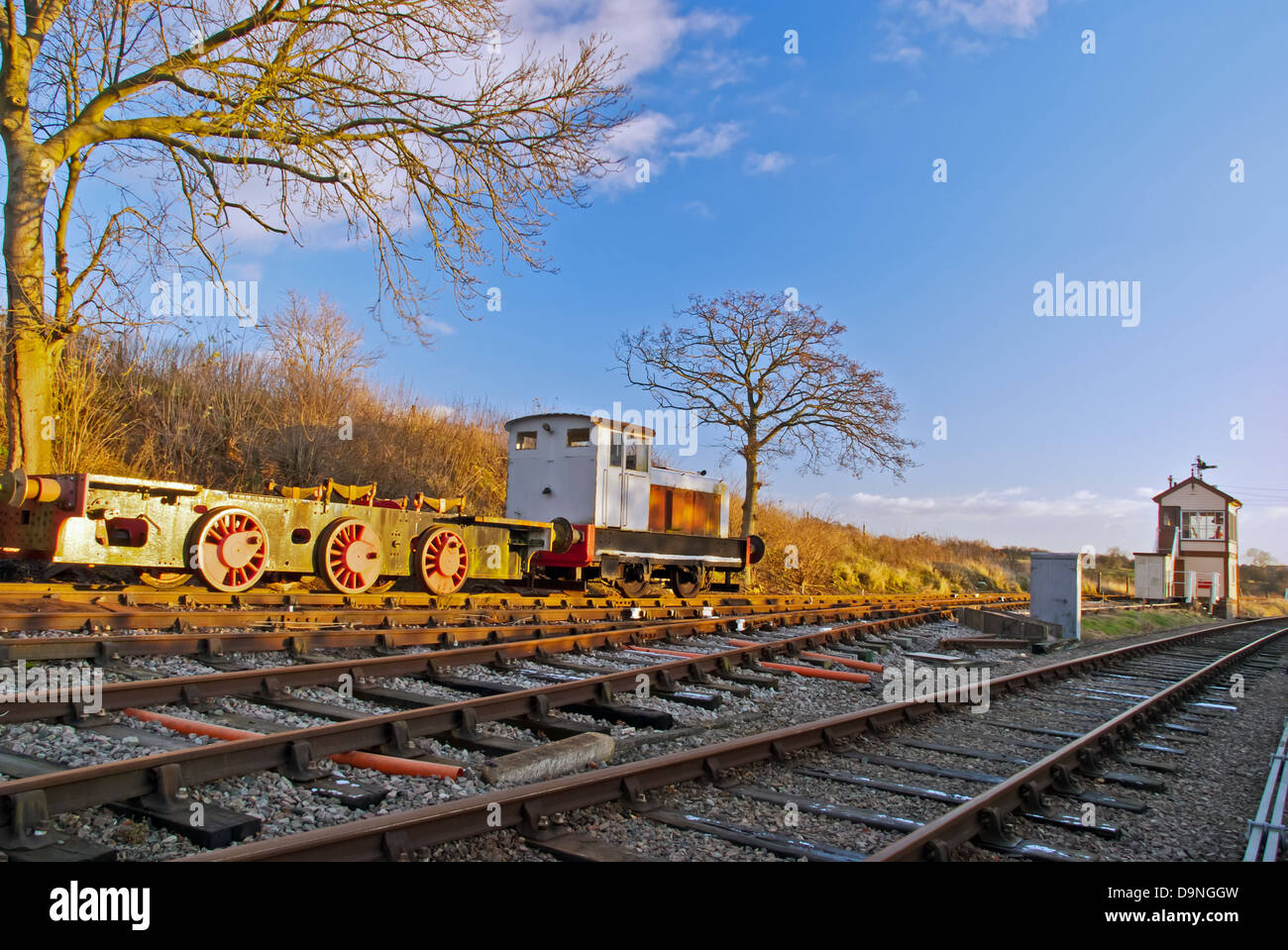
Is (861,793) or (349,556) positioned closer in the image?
(861,793)

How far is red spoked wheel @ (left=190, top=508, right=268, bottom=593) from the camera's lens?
8.68 meters

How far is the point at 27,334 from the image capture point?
995 cm

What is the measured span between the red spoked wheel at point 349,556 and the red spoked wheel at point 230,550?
29.7 inches

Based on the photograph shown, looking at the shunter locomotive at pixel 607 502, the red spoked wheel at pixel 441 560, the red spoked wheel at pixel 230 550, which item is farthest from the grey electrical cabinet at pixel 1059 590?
the red spoked wheel at pixel 230 550

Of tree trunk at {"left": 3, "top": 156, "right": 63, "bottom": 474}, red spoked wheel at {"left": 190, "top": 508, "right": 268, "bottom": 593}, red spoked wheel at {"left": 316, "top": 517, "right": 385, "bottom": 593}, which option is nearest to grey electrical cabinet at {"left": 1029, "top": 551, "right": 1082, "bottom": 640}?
red spoked wheel at {"left": 316, "top": 517, "right": 385, "bottom": 593}

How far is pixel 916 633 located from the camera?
1293cm

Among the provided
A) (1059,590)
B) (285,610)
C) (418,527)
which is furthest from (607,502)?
(1059,590)

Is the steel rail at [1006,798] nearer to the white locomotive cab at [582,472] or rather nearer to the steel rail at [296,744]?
the steel rail at [296,744]

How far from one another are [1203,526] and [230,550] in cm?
3964

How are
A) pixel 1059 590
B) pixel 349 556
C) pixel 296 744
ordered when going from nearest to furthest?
pixel 296 744, pixel 349 556, pixel 1059 590

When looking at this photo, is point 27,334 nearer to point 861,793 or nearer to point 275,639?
point 275,639

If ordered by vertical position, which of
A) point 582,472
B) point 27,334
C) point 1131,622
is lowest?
point 1131,622

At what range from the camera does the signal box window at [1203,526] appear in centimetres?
3503

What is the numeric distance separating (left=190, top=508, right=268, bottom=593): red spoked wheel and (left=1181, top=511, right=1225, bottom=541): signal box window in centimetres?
3909
